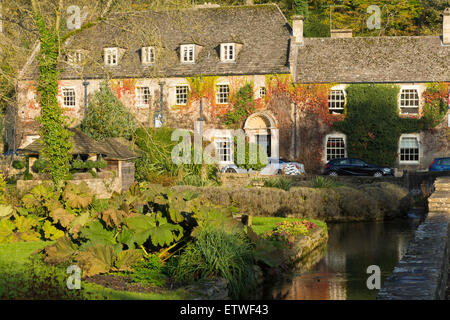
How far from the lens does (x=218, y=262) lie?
475 inches

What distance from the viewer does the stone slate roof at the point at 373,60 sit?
38688mm

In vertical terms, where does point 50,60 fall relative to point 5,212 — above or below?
above

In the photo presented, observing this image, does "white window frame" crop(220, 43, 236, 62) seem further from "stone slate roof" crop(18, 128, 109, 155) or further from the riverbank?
the riverbank

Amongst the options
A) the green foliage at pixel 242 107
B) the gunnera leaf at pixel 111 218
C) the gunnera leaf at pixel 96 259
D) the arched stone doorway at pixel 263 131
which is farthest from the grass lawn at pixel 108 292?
the green foliage at pixel 242 107

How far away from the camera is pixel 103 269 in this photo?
38.0 ft

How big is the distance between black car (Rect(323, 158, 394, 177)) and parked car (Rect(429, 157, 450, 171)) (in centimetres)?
242

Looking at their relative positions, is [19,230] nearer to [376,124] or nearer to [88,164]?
[88,164]

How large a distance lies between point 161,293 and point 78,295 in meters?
1.64

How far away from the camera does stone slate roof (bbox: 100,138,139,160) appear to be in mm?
29111

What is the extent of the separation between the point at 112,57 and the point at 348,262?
103ft

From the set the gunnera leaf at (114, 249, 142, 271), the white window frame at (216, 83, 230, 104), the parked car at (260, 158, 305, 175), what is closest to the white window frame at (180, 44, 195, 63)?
the white window frame at (216, 83, 230, 104)

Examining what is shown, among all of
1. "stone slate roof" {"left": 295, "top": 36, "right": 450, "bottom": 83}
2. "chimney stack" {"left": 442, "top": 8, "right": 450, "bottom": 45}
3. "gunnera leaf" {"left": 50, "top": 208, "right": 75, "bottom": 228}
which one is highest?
"chimney stack" {"left": 442, "top": 8, "right": 450, "bottom": 45}

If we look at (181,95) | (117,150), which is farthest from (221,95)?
(117,150)
